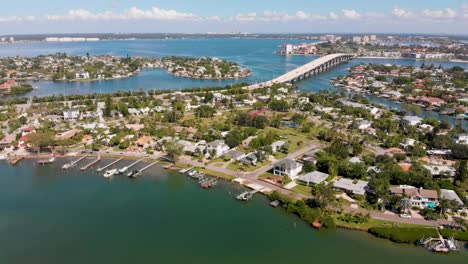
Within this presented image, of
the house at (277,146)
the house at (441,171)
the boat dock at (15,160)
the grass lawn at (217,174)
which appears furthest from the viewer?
the house at (277,146)

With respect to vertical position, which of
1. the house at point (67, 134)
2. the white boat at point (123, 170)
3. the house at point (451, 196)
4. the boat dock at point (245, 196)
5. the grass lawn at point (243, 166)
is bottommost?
the boat dock at point (245, 196)

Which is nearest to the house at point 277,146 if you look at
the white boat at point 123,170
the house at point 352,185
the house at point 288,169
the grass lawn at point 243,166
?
the grass lawn at point 243,166

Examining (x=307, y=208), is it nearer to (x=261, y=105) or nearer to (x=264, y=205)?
(x=264, y=205)

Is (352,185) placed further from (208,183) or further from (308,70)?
(308,70)

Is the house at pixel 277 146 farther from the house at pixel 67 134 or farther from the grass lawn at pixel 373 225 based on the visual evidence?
the house at pixel 67 134

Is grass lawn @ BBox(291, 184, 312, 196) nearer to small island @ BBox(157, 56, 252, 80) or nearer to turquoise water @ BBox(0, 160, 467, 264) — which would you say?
turquoise water @ BBox(0, 160, 467, 264)
